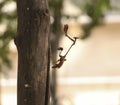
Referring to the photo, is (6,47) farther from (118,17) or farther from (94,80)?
(118,17)

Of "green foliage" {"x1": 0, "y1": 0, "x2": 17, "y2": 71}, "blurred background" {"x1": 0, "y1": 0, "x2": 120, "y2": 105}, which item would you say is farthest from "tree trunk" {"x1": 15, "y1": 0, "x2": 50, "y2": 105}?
"green foliage" {"x1": 0, "y1": 0, "x2": 17, "y2": 71}

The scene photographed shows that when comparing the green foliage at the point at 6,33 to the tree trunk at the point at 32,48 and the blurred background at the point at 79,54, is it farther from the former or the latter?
the tree trunk at the point at 32,48

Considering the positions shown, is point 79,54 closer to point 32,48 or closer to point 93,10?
point 93,10

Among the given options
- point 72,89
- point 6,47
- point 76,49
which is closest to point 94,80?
point 72,89

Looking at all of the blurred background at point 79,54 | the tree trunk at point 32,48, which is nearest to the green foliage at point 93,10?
the blurred background at point 79,54

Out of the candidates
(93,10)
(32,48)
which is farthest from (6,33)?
(32,48)

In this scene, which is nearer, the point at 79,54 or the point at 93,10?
the point at 93,10
